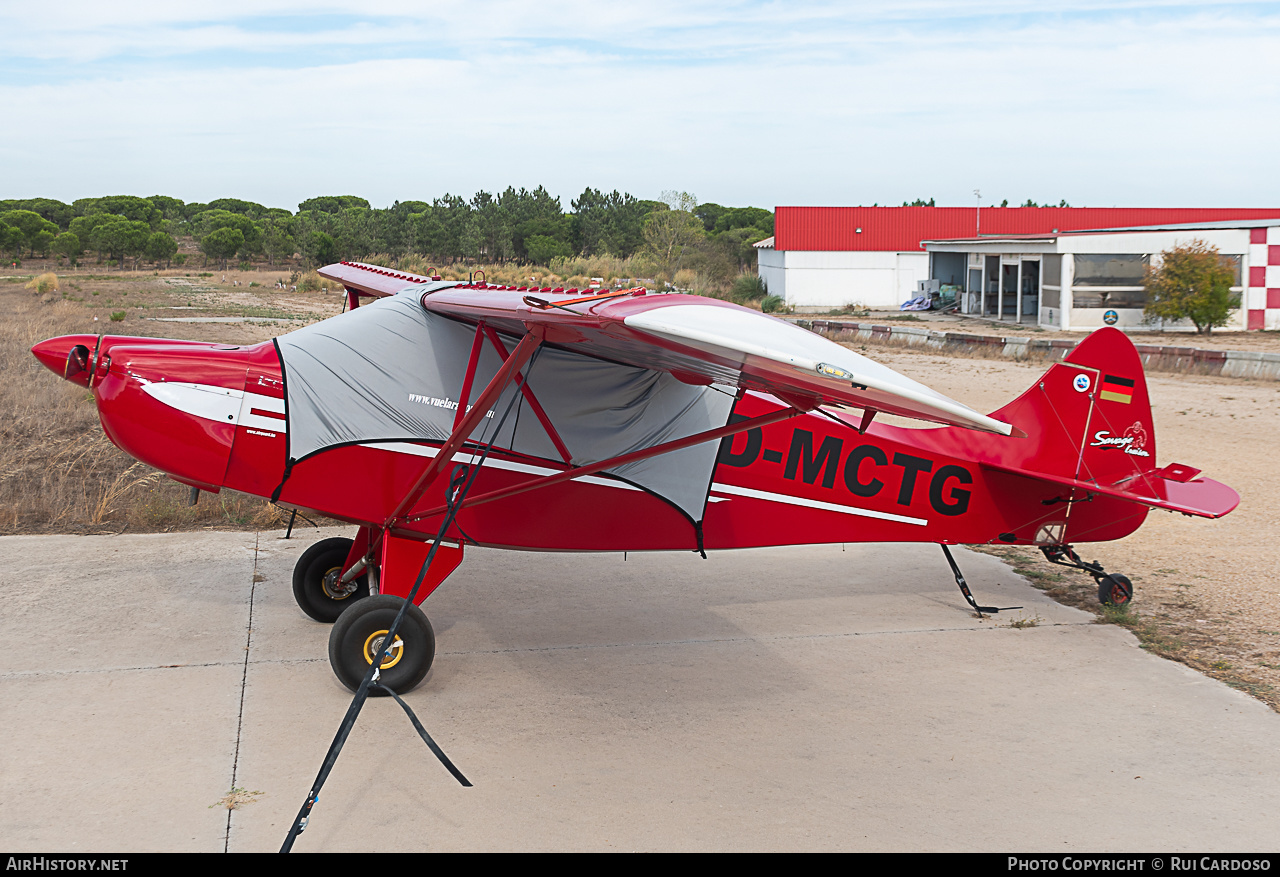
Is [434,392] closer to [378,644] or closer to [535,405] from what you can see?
[535,405]

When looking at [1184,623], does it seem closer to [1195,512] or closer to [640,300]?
[1195,512]

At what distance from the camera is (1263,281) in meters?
31.8

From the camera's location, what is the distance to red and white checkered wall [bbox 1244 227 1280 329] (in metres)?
31.6

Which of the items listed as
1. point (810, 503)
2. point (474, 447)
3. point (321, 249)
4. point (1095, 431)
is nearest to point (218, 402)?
point (474, 447)

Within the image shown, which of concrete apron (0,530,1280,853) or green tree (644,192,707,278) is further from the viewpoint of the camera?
green tree (644,192,707,278)

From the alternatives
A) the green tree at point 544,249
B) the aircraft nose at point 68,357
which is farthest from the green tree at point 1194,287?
the green tree at point 544,249

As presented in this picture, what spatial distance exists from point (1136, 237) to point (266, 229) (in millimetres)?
92695

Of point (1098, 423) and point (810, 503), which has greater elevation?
point (1098, 423)

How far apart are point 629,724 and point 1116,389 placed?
4212mm

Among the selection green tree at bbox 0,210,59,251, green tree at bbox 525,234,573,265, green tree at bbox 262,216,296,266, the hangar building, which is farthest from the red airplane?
green tree at bbox 0,210,59,251

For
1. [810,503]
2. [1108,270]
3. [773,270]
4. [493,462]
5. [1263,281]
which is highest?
[773,270]

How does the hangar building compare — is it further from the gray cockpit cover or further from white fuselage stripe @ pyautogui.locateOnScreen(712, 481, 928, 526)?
the gray cockpit cover

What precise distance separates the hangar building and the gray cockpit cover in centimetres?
2952

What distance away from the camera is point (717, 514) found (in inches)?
253
